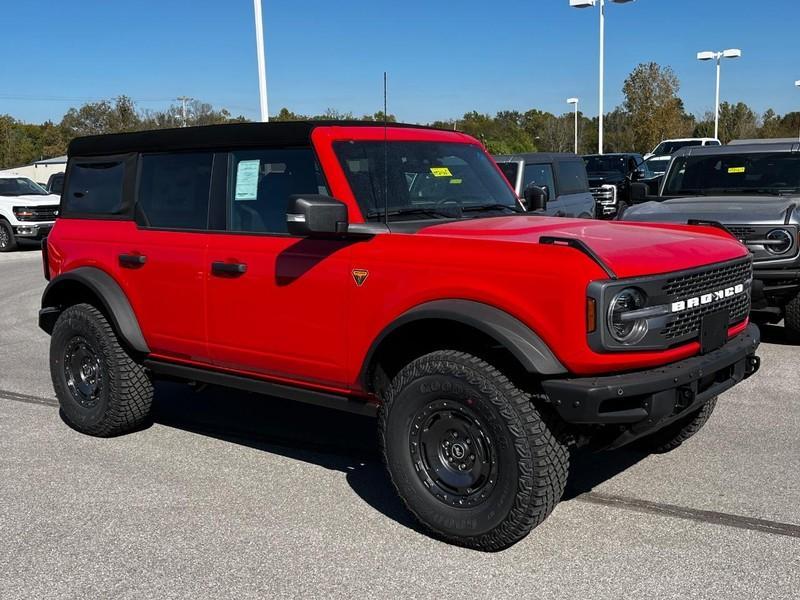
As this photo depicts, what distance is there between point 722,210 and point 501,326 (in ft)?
17.9

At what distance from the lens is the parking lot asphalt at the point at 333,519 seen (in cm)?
372

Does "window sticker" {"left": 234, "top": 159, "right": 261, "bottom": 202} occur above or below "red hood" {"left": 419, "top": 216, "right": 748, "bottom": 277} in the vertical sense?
above

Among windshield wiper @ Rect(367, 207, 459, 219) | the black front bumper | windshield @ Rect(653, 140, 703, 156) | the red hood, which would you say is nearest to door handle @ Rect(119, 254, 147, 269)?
windshield wiper @ Rect(367, 207, 459, 219)

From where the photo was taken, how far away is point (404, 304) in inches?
164

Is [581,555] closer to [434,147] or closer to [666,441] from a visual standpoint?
[666,441]

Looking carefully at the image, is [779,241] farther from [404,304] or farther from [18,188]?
[18,188]

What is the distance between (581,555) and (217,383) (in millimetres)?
2356

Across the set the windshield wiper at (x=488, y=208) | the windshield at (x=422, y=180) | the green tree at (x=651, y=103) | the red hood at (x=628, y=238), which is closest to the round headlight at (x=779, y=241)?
the red hood at (x=628, y=238)

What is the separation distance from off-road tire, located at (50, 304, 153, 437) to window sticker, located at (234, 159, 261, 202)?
1398 mm

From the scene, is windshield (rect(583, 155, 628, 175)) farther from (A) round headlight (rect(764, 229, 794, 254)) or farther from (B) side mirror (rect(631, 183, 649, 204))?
(A) round headlight (rect(764, 229, 794, 254))

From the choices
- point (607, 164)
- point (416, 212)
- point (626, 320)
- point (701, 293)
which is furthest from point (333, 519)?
point (607, 164)

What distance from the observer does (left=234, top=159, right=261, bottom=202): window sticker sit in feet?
16.3

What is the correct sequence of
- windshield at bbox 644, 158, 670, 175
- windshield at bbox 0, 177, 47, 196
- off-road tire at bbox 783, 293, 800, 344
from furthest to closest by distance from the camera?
1. windshield at bbox 644, 158, 670, 175
2. windshield at bbox 0, 177, 47, 196
3. off-road tire at bbox 783, 293, 800, 344

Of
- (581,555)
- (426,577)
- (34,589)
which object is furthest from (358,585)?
(34,589)
